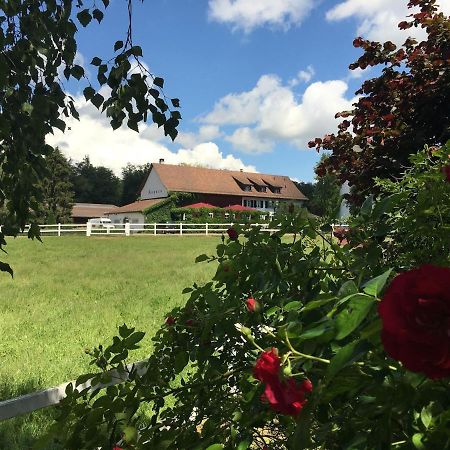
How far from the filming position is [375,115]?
12.7 ft

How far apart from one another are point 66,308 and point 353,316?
24.3ft

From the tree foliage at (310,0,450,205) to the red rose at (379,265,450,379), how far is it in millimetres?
2955

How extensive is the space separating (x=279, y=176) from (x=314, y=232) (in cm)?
5397

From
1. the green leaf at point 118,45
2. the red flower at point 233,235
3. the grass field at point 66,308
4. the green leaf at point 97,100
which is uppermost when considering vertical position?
the green leaf at point 118,45

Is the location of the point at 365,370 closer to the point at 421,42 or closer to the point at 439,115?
the point at 439,115

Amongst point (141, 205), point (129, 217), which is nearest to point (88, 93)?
point (141, 205)

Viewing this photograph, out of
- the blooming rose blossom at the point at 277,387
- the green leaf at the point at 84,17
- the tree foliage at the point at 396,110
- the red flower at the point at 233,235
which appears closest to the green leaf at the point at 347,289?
the blooming rose blossom at the point at 277,387

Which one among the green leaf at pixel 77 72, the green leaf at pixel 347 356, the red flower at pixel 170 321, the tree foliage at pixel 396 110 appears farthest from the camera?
the tree foliage at pixel 396 110

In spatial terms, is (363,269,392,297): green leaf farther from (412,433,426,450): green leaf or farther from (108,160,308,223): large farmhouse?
A: (108,160,308,223): large farmhouse

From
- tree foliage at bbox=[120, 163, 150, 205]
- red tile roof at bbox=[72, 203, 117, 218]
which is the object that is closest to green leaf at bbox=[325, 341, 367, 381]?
red tile roof at bbox=[72, 203, 117, 218]

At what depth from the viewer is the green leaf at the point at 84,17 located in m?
2.33

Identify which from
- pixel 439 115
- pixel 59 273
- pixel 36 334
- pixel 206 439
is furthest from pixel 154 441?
pixel 59 273

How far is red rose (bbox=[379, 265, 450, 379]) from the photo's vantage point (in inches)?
18.6

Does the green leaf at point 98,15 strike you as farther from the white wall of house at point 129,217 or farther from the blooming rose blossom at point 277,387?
the white wall of house at point 129,217
